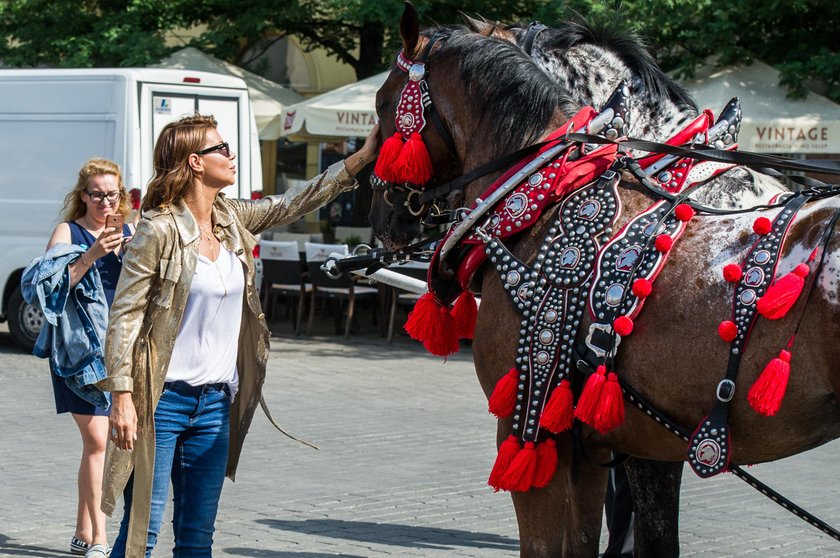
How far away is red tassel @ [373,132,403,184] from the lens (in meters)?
4.43

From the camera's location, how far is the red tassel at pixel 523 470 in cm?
384

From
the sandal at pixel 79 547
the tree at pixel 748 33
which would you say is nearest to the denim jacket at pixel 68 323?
the sandal at pixel 79 547

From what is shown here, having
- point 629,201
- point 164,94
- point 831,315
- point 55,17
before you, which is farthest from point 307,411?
point 55,17

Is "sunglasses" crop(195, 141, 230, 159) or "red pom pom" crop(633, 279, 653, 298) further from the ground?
"sunglasses" crop(195, 141, 230, 159)

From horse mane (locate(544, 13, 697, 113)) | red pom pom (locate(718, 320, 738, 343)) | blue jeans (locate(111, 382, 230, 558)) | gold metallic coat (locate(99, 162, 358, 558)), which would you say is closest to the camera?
red pom pom (locate(718, 320, 738, 343))

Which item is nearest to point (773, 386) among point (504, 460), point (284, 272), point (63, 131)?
point (504, 460)

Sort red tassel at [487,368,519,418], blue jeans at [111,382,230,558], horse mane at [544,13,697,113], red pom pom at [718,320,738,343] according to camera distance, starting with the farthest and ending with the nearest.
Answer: horse mane at [544,13,697,113], blue jeans at [111,382,230,558], red tassel at [487,368,519,418], red pom pom at [718,320,738,343]

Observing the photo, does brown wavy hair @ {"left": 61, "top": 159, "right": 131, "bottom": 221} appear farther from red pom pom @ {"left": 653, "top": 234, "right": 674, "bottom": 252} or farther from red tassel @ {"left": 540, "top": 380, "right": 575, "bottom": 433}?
red pom pom @ {"left": 653, "top": 234, "right": 674, "bottom": 252}

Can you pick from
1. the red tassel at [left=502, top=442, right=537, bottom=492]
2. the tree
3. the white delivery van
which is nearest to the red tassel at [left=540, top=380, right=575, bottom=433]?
the red tassel at [left=502, top=442, right=537, bottom=492]

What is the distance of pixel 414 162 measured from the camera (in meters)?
4.40

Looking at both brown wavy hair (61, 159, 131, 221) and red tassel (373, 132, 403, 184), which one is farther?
brown wavy hair (61, 159, 131, 221)

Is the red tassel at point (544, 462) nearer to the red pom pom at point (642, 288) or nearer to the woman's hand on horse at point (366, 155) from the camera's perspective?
the red pom pom at point (642, 288)

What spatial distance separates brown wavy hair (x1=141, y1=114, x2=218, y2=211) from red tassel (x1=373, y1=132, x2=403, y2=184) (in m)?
0.64

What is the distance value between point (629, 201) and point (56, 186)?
9558mm
